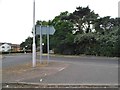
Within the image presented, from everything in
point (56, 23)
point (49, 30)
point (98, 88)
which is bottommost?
point (98, 88)

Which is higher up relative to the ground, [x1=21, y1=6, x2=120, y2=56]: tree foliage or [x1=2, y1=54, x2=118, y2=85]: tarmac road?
[x1=21, y1=6, x2=120, y2=56]: tree foliage

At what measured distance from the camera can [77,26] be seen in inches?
2425

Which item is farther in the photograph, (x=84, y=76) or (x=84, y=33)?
(x=84, y=33)

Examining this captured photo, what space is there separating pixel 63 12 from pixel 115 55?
78.1 ft

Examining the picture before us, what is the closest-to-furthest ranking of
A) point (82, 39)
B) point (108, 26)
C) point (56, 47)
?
point (82, 39)
point (108, 26)
point (56, 47)

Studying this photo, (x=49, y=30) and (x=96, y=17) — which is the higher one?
(x=96, y=17)

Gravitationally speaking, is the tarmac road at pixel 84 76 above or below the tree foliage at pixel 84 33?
below

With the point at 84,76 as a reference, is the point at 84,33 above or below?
above

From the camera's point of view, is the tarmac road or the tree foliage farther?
the tree foliage

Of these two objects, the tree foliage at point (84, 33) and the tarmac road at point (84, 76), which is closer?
the tarmac road at point (84, 76)

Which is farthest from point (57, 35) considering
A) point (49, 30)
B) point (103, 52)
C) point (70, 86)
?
point (70, 86)

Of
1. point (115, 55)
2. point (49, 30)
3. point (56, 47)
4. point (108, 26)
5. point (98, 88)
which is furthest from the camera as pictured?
point (56, 47)

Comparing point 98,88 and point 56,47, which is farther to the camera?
point 56,47

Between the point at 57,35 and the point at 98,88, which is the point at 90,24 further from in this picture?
the point at 98,88
